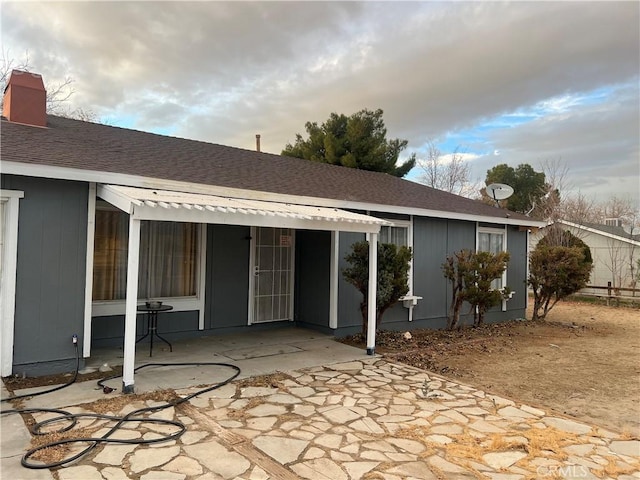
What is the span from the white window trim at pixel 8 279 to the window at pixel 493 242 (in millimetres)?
9282

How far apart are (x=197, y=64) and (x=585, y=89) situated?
447 inches

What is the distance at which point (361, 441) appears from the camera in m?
3.56

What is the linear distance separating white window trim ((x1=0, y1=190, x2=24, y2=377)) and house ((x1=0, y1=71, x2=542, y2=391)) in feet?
0.04

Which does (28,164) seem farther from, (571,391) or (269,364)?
(571,391)

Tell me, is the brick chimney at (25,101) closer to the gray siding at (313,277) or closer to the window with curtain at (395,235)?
the gray siding at (313,277)

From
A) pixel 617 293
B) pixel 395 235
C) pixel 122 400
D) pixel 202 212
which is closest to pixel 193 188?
pixel 202 212

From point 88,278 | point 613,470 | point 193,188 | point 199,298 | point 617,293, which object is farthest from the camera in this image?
point 617,293

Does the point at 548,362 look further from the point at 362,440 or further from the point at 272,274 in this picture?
the point at 272,274

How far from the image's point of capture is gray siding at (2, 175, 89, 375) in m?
4.90

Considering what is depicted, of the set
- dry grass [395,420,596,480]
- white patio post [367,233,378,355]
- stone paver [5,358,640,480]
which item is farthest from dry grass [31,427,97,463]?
white patio post [367,233,378,355]

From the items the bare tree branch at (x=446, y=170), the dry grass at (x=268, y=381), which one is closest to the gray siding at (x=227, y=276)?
the dry grass at (x=268, y=381)

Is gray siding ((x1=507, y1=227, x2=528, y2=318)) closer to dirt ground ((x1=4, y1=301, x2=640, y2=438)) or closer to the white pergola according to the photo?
dirt ground ((x1=4, y1=301, x2=640, y2=438))

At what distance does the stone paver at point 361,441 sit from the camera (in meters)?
3.03

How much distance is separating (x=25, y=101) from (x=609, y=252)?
2194cm
